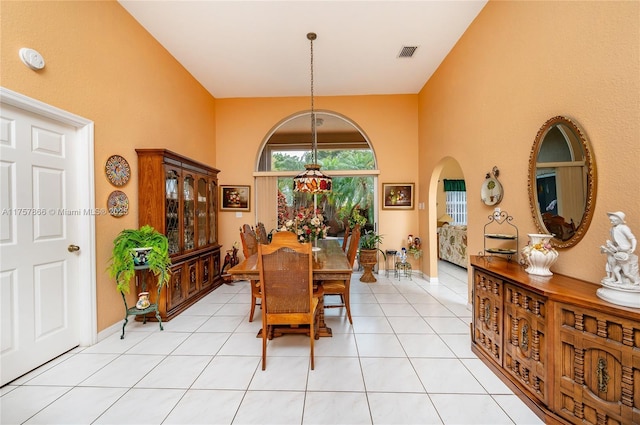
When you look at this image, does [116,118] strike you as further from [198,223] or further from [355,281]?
[355,281]

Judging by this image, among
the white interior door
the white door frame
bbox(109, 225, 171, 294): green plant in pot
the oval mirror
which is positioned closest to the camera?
the oval mirror

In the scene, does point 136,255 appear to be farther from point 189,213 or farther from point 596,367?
point 596,367

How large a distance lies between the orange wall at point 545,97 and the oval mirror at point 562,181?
0.16 feet

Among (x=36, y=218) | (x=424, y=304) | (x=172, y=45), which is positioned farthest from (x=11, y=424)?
(x=172, y=45)

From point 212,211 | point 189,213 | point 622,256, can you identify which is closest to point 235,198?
point 212,211

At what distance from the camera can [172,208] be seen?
3266 mm

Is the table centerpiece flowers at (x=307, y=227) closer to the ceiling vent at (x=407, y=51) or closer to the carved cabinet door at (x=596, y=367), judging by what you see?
the carved cabinet door at (x=596, y=367)

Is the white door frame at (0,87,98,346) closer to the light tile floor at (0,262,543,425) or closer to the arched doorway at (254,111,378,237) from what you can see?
the light tile floor at (0,262,543,425)

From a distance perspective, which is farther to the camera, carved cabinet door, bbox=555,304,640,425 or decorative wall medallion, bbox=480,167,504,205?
decorative wall medallion, bbox=480,167,504,205

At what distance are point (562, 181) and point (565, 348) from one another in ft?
3.98

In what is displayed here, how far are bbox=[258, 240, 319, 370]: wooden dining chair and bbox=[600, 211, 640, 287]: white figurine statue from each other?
5.75ft

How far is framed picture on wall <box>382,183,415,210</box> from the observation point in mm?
5098

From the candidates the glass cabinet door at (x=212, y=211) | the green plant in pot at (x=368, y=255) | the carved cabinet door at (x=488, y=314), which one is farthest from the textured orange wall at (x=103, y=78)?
the carved cabinet door at (x=488, y=314)

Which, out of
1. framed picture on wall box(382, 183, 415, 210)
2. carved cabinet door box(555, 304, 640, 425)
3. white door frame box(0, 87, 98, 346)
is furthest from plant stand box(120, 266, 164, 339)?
framed picture on wall box(382, 183, 415, 210)
